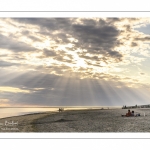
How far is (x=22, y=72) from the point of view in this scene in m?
20.8

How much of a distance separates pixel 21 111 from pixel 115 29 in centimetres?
1014

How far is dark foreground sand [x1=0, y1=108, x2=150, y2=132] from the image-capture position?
20.0 meters

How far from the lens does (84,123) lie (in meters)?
20.9

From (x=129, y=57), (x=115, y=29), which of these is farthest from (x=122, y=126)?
(x=115, y=29)

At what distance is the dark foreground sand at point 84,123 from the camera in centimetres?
1998

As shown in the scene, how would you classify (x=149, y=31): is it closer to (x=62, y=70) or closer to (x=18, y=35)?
(x=62, y=70)
